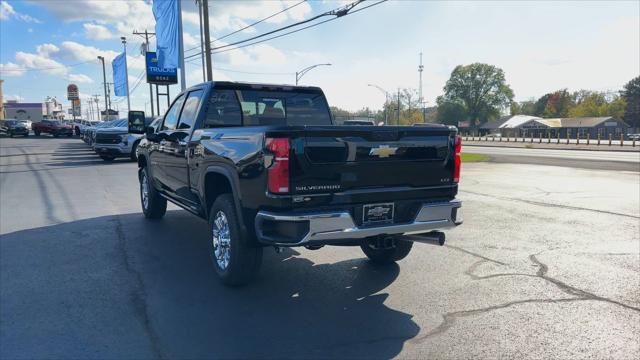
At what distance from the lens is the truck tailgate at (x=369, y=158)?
380 centimetres

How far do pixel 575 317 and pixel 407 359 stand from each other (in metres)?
1.79

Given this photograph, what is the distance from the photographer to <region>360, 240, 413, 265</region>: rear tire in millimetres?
5344

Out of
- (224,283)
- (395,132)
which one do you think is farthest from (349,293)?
(395,132)

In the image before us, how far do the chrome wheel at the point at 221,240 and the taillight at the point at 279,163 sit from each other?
3.39ft

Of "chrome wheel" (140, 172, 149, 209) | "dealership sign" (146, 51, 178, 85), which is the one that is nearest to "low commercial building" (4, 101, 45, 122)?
"dealership sign" (146, 51, 178, 85)

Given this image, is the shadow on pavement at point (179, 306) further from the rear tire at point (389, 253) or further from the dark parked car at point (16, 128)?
the dark parked car at point (16, 128)

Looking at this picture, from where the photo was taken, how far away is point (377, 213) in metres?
4.11

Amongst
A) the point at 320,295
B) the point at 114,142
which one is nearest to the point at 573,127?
the point at 114,142

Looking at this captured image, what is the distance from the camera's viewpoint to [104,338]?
356 cm

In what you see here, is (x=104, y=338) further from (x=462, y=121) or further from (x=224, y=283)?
(x=462, y=121)

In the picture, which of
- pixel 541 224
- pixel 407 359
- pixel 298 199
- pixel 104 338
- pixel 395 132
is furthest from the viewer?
pixel 541 224

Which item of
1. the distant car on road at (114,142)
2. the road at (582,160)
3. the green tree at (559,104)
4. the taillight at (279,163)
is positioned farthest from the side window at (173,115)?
the green tree at (559,104)

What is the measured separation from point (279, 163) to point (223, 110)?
7.40 ft

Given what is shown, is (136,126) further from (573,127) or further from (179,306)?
(573,127)
